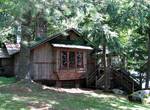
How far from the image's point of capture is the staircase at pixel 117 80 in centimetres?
2305

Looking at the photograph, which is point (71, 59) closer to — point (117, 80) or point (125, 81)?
point (117, 80)

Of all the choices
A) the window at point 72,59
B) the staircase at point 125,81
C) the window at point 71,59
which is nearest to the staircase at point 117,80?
the staircase at point 125,81

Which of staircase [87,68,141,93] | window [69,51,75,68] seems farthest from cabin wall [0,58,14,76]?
staircase [87,68,141,93]

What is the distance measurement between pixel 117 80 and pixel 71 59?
4456 millimetres

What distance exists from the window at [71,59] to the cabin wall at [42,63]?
37.7 inches

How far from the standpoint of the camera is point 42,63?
21.8 m

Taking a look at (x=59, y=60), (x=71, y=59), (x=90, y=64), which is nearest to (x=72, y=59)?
(x=71, y=59)

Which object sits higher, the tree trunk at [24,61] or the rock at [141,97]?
the tree trunk at [24,61]

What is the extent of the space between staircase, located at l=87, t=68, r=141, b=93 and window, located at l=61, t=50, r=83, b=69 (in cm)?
159

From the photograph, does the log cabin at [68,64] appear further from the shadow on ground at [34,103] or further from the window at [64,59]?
the shadow on ground at [34,103]

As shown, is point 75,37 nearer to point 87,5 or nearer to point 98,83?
point 98,83

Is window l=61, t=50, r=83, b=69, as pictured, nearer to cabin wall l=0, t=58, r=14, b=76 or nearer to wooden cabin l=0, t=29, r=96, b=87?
wooden cabin l=0, t=29, r=96, b=87

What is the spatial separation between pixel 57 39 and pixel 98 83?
494 centimetres

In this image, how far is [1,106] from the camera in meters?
11.9
